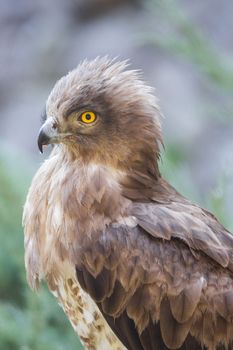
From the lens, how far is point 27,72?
37.9 feet

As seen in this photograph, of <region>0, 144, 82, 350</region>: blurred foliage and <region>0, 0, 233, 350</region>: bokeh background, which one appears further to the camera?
<region>0, 0, 233, 350</region>: bokeh background

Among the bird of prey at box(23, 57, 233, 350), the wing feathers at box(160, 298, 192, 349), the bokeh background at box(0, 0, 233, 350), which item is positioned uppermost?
the bokeh background at box(0, 0, 233, 350)

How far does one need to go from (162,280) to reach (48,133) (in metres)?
0.62

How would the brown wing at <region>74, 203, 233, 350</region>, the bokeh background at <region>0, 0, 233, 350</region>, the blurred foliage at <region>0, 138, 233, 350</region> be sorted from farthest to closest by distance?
the bokeh background at <region>0, 0, 233, 350</region>
the blurred foliage at <region>0, 138, 233, 350</region>
the brown wing at <region>74, 203, 233, 350</region>

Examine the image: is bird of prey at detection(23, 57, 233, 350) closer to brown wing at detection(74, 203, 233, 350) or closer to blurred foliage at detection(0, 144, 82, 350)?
brown wing at detection(74, 203, 233, 350)

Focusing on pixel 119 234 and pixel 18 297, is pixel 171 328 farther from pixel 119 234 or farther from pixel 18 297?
pixel 18 297

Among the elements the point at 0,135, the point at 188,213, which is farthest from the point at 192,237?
the point at 0,135

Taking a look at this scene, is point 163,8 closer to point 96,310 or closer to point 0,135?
point 96,310

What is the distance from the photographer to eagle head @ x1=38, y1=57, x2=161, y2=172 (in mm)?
3658

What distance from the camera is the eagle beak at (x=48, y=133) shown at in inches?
142

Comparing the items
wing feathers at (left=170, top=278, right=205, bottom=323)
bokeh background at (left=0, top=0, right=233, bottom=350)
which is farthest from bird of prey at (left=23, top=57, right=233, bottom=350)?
bokeh background at (left=0, top=0, right=233, bottom=350)

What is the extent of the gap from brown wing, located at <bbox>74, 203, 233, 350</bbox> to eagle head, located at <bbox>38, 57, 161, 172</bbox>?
0.76 ft

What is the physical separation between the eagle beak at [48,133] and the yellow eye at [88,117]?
10 centimetres

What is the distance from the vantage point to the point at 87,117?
367 cm
